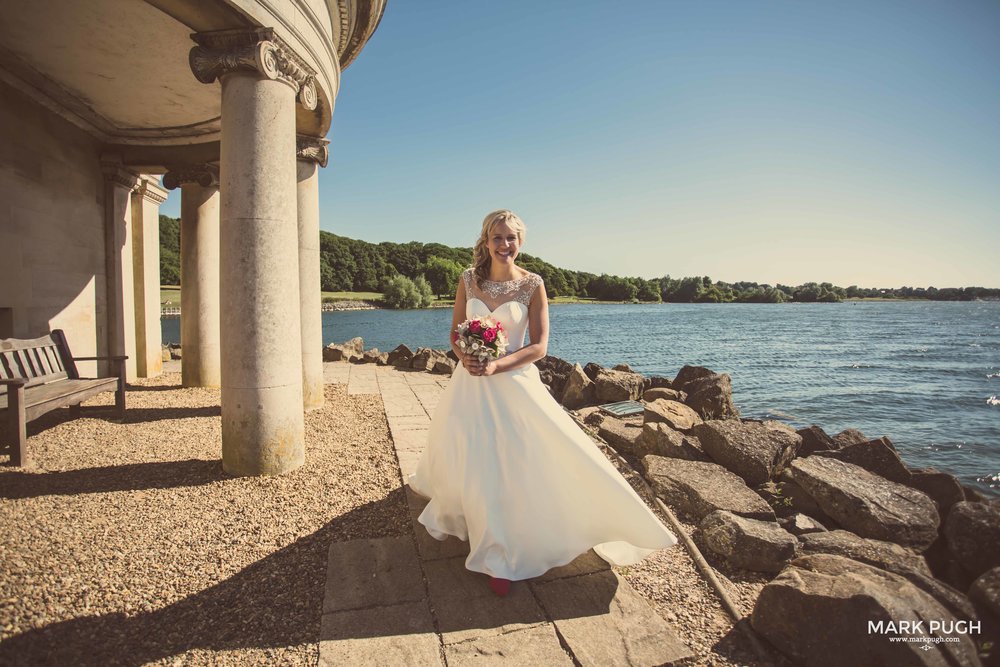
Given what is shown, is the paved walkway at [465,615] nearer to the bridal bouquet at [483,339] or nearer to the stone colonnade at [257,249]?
the bridal bouquet at [483,339]

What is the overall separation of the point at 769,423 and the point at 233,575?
7.68 metres

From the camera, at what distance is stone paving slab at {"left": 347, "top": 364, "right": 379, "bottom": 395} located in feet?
31.9

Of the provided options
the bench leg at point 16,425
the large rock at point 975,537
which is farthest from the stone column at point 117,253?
the large rock at point 975,537

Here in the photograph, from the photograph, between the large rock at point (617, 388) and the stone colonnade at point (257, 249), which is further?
the large rock at point (617, 388)

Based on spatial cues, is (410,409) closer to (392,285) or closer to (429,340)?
(429,340)

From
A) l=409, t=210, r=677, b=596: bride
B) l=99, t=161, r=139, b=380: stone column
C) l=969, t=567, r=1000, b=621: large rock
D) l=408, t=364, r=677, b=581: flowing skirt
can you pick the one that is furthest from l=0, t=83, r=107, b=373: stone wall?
l=969, t=567, r=1000, b=621: large rock

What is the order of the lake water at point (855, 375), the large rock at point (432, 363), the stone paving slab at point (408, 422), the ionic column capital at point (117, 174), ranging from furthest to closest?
1. the lake water at point (855, 375)
2. the large rock at point (432, 363)
3. the ionic column capital at point (117, 174)
4. the stone paving slab at point (408, 422)

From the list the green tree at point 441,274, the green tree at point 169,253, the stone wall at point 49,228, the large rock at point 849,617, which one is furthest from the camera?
the green tree at point 441,274

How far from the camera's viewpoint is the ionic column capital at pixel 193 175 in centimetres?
904

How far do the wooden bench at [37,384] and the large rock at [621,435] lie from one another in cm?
704

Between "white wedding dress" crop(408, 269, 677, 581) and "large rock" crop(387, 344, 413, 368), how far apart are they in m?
9.37

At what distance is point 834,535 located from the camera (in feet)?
13.8

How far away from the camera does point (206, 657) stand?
107 inches

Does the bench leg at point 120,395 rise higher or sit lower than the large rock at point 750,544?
higher
